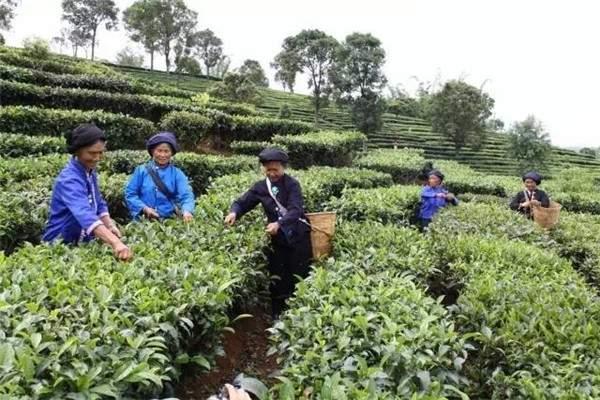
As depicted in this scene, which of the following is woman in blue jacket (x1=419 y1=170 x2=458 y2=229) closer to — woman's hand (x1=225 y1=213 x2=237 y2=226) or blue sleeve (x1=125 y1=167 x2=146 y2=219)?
woman's hand (x1=225 y1=213 x2=237 y2=226)

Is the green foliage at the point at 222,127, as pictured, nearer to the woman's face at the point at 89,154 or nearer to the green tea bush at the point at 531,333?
the woman's face at the point at 89,154

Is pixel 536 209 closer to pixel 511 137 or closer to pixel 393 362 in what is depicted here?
pixel 393 362

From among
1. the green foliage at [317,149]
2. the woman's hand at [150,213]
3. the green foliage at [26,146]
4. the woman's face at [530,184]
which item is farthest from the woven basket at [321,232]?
the green foliage at [317,149]

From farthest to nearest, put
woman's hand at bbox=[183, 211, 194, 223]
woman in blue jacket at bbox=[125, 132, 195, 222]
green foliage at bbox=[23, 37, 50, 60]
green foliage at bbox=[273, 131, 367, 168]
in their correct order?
1. green foliage at bbox=[23, 37, 50, 60]
2. green foliage at bbox=[273, 131, 367, 168]
3. woman in blue jacket at bbox=[125, 132, 195, 222]
4. woman's hand at bbox=[183, 211, 194, 223]

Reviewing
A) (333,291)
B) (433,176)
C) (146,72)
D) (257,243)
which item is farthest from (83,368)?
(146,72)

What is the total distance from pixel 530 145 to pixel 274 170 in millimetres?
28120

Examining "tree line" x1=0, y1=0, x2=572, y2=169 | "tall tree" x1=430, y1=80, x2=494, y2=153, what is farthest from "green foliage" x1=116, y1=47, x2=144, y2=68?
"tall tree" x1=430, y1=80, x2=494, y2=153

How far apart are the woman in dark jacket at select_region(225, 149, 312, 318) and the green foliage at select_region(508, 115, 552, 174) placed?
2778cm

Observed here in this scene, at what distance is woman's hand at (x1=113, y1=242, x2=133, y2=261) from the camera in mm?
3265

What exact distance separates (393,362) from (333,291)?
86cm

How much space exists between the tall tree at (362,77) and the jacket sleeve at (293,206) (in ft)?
99.6

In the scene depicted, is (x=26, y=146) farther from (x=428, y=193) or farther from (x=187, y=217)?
(x=428, y=193)

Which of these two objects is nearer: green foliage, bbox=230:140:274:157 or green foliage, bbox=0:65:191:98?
green foliage, bbox=230:140:274:157

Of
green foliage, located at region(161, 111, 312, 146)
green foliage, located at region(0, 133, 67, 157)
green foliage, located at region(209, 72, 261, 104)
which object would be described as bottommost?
green foliage, located at region(0, 133, 67, 157)
